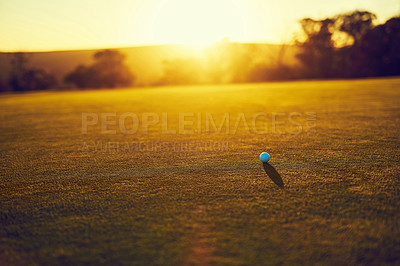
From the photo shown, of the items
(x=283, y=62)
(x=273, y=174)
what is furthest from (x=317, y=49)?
(x=273, y=174)

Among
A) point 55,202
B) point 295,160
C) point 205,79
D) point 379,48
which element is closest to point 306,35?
point 379,48

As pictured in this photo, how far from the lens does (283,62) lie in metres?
41.0

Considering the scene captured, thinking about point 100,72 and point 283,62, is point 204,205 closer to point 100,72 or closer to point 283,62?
point 283,62

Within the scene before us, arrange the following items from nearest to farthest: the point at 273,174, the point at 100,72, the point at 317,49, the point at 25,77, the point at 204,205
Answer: the point at 204,205, the point at 273,174, the point at 317,49, the point at 25,77, the point at 100,72

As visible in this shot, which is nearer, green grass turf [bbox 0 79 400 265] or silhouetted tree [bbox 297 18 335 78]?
green grass turf [bbox 0 79 400 265]

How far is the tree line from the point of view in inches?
1471

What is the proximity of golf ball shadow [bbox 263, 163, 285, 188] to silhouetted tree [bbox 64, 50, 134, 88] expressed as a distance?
41228 millimetres

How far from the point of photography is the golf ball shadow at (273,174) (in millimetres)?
3592

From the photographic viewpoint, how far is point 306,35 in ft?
131

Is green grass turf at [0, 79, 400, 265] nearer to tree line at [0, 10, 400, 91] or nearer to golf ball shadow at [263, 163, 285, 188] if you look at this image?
golf ball shadow at [263, 163, 285, 188]

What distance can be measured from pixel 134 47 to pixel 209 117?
79854mm

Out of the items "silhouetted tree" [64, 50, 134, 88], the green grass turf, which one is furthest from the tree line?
the green grass turf

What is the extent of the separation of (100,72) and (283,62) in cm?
2807

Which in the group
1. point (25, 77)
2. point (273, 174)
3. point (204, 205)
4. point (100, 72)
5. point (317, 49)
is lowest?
point (204, 205)
